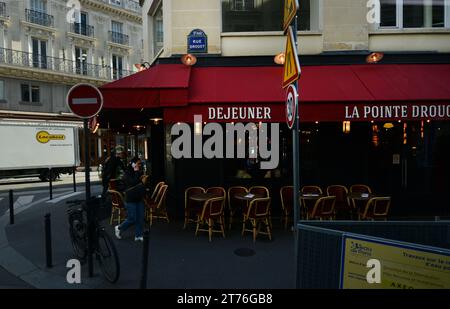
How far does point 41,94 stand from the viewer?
24406 mm

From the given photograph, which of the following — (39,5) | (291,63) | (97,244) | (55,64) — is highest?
(39,5)

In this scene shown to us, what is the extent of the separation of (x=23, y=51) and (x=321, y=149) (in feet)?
79.6

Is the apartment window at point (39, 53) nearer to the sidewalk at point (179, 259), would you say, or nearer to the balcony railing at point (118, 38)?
the balcony railing at point (118, 38)

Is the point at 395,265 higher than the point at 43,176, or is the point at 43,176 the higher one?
the point at 395,265

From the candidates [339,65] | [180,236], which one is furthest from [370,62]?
[180,236]

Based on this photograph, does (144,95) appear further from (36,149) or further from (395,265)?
(36,149)

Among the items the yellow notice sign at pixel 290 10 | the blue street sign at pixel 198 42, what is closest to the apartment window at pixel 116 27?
the blue street sign at pixel 198 42

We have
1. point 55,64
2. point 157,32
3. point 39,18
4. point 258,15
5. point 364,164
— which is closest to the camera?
point 364,164

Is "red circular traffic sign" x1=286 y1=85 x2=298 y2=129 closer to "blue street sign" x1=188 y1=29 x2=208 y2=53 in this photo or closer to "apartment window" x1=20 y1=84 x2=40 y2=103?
"blue street sign" x1=188 y1=29 x2=208 y2=53

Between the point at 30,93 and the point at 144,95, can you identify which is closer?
the point at 144,95

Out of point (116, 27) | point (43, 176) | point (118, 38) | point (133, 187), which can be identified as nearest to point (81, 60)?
point (118, 38)

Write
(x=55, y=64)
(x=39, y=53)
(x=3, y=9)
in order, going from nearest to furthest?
(x=3, y=9), (x=39, y=53), (x=55, y=64)

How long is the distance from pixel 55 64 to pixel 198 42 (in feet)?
71.3

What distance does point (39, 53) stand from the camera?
80.8 feet
